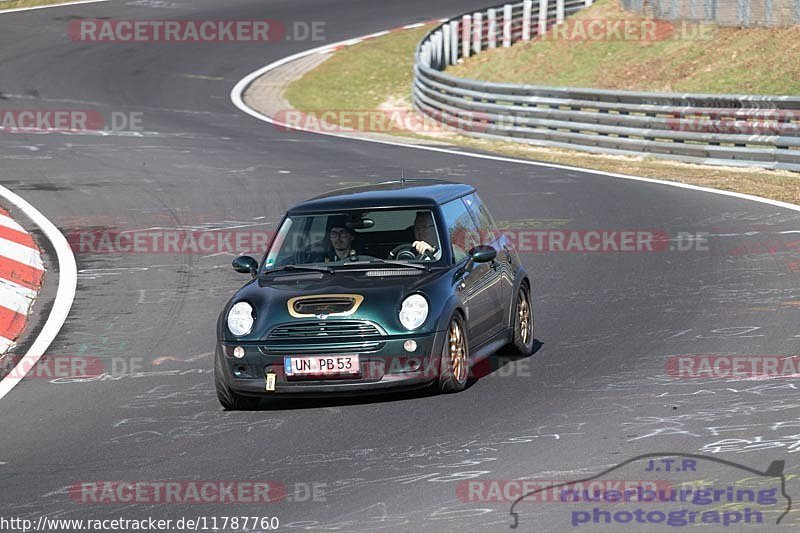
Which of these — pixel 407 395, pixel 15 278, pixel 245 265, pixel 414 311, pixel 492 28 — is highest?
pixel 492 28

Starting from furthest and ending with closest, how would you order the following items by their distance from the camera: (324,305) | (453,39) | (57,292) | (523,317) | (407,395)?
(453,39)
(57,292)
(523,317)
(407,395)
(324,305)

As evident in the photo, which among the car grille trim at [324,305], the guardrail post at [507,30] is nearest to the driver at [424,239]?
the car grille trim at [324,305]

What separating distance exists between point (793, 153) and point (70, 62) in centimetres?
2412

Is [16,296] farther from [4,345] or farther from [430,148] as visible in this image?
[430,148]

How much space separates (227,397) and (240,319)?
55 cm

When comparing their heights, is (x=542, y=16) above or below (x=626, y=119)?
above

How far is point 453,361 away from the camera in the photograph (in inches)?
396

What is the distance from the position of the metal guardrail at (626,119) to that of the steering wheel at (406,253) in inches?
510

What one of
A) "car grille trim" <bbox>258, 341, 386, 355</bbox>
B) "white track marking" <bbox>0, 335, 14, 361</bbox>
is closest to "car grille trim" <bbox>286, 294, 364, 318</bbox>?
"car grille trim" <bbox>258, 341, 386, 355</bbox>

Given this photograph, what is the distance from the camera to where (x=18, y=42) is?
4325cm

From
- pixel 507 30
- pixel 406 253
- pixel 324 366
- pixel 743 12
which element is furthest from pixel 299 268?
pixel 507 30

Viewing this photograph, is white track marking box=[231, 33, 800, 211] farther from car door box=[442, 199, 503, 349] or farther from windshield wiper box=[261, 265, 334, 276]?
windshield wiper box=[261, 265, 334, 276]

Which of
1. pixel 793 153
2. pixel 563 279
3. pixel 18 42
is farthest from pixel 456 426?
pixel 18 42

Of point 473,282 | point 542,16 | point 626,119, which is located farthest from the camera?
point 542,16
